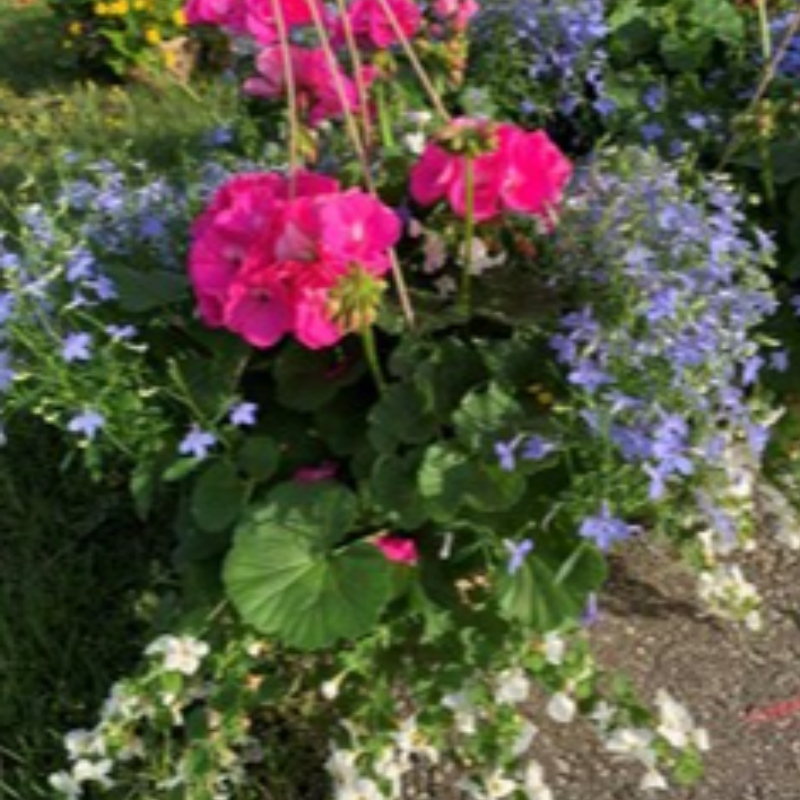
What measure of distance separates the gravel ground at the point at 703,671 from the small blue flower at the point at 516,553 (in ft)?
1.48

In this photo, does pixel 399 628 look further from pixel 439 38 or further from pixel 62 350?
pixel 439 38

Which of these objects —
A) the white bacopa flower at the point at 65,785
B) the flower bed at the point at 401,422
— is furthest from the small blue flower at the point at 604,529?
the white bacopa flower at the point at 65,785

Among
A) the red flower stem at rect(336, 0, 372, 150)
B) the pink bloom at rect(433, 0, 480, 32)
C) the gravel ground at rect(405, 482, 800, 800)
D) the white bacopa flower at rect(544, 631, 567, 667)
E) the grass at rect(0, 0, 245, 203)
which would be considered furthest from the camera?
the grass at rect(0, 0, 245, 203)

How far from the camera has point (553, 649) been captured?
2.20 meters

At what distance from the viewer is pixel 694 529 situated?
2.45m

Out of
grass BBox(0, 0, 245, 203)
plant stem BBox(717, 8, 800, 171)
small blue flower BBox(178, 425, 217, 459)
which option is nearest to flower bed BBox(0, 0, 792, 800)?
small blue flower BBox(178, 425, 217, 459)

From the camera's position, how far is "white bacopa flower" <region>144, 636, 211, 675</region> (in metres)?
2.14

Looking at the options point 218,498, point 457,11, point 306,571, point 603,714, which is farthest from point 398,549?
point 457,11

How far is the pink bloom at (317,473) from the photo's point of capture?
224 cm

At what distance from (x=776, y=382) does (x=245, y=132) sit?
1.06 m

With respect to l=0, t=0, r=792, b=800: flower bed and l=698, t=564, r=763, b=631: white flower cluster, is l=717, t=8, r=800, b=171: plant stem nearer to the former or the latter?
l=0, t=0, r=792, b=800: flower bed

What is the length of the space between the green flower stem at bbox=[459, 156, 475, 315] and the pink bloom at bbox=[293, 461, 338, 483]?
301 mm

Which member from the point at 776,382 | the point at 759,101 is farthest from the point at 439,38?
the point at 776,382

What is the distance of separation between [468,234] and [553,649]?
588mm
